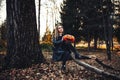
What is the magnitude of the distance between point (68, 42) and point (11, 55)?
6.60 ft

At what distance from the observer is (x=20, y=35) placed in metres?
8.19

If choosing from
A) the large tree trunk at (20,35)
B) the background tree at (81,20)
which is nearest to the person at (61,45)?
the large tree trunk at (20,35)

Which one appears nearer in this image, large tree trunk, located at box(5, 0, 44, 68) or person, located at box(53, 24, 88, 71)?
large tree trunk, located at box(5, 0, 44, 68)

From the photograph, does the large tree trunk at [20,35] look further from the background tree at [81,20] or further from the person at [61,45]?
the background tree at [81,20]

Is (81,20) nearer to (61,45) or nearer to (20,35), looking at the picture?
(61,45)

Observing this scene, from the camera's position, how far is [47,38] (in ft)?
174

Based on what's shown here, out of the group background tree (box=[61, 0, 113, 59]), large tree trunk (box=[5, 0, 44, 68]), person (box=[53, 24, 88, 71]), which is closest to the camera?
large tree trunk (box=[5, 0, 44, 68])

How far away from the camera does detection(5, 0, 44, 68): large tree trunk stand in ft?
26.7

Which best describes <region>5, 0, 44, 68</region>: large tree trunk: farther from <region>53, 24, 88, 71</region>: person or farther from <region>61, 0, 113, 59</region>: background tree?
<region>61, 0, 113, 59</region>: background tree

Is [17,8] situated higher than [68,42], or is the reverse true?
[17,8]

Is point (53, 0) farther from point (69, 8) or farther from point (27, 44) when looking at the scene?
point (27, 44)

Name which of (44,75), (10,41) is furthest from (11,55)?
(44,75)

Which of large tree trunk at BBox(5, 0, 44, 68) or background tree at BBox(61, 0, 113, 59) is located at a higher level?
background tree at BBox(61, 0, 113, 59)

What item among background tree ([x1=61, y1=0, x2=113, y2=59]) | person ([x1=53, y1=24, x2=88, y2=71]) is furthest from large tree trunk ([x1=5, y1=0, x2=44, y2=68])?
background tree ([x1=61, y1=0, x2=113, y2=59])
